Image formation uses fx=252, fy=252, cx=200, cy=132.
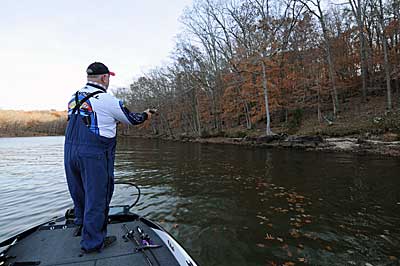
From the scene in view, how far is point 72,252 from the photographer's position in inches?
111

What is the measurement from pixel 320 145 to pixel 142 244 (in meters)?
18.9

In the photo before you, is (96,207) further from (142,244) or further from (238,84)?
(238,84)

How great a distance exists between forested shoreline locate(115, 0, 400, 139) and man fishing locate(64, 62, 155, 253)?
20.8 metres

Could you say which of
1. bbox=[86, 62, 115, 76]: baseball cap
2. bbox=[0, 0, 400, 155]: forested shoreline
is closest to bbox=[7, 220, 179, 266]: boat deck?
bbox=[86, 62, 115, 76]: baseball cap

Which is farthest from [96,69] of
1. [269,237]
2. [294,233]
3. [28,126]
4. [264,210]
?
[28,126]

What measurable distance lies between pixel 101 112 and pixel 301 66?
29.6 metres

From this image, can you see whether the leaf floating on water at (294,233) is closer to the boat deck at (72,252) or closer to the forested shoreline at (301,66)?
the boat deck at (72,252)

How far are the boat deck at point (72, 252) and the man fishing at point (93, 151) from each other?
15 cm

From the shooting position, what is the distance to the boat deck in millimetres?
2602

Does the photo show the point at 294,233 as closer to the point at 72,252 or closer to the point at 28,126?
the point at 72,252

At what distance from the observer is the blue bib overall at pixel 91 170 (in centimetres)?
292

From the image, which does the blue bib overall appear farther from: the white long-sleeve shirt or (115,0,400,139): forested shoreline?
(115,0,400,139): forested shoreline

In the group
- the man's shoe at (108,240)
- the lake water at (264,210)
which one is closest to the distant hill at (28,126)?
the lake water at (264,210)

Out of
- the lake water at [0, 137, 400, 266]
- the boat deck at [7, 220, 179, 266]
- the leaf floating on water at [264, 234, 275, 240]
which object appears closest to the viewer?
the boat deck at [7, 220, 179, 266]
